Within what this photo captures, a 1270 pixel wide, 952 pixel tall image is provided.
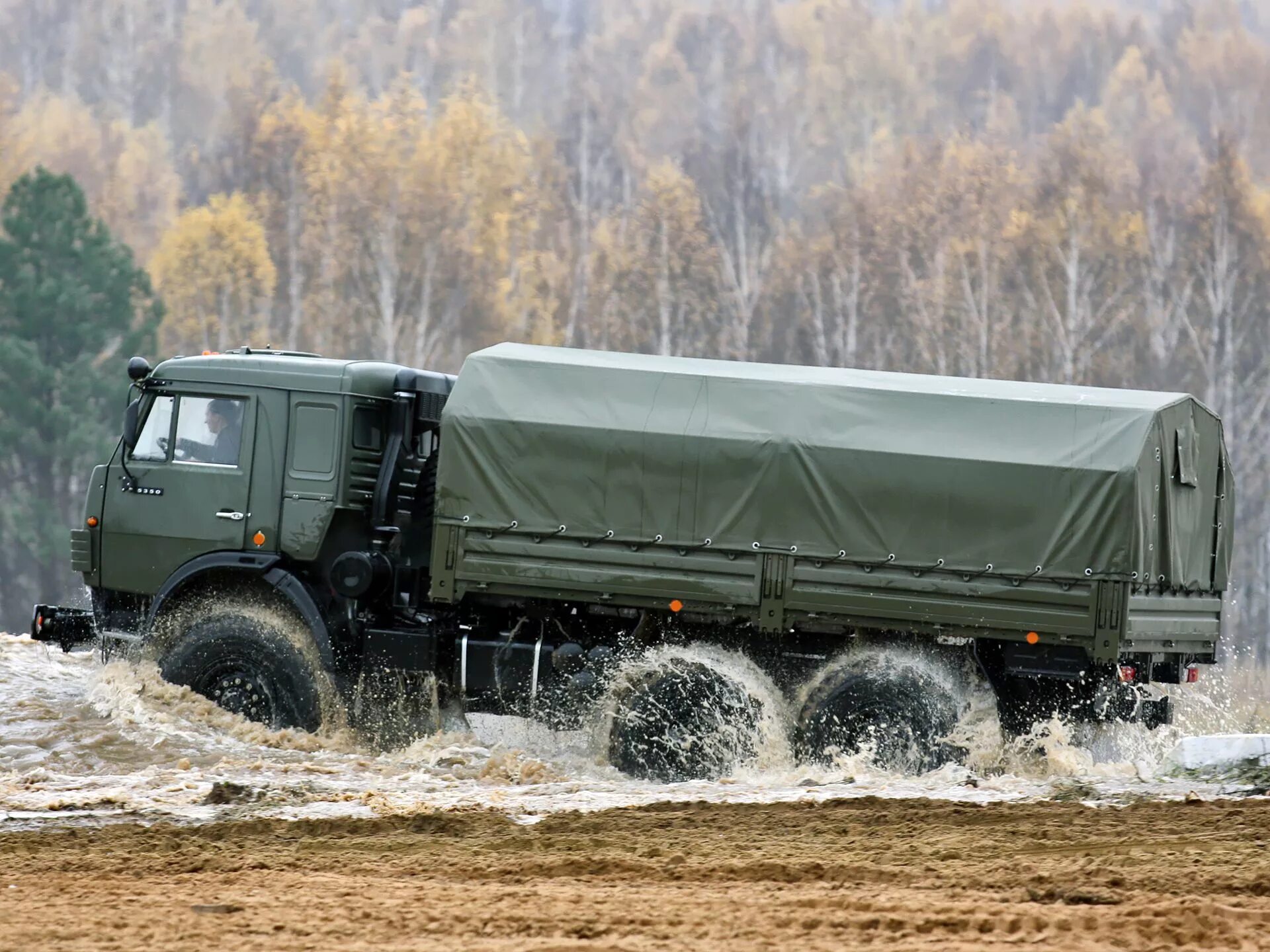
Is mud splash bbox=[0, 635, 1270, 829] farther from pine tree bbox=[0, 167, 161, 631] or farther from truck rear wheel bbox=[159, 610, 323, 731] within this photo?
pine tree bbox=[0, 167, 161, 631]

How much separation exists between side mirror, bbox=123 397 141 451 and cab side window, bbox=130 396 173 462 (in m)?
0.03

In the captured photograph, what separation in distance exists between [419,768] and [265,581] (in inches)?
73.7

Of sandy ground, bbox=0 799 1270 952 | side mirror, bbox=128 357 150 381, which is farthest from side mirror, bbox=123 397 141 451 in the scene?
sandy ground, bbox=0 799 1270 952

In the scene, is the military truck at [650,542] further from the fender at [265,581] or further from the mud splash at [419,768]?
the mud splash at [419,768]

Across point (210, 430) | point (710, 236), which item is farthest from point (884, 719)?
point (710, 236)

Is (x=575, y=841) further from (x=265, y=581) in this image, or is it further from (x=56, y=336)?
(x=56, y=336)

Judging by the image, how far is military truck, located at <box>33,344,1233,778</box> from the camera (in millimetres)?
11812

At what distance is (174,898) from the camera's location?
24.9 feet

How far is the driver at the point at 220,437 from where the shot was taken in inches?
526

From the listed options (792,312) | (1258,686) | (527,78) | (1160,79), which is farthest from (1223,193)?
(527,78)

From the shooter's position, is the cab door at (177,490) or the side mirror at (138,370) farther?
the cab door at (177,490)

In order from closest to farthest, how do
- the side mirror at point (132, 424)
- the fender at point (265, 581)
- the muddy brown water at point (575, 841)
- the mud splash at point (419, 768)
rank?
the muddy brown water at point (575, 841) < the mud splash at point (419, 768) < the fender at point (265, 581) < the side mirror at point (132, 424)

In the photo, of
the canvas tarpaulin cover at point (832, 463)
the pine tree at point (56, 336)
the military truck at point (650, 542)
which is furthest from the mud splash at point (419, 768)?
the pine tree at point (56, 336)

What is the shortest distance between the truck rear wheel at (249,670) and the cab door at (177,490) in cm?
56
